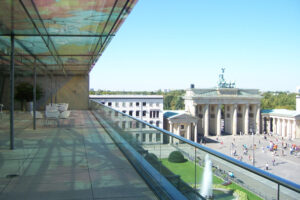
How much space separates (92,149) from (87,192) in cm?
276

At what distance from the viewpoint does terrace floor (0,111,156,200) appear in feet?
12.2

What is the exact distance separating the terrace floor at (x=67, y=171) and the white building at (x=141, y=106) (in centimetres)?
4690

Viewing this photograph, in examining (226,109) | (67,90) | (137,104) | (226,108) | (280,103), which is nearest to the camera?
(67,90)

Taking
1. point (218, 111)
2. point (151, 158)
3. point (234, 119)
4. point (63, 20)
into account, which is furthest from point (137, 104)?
point (151, 158)

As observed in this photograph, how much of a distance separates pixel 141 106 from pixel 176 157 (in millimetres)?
53614

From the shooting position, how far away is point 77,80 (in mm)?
22141

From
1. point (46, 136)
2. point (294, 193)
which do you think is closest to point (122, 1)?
point (294, 193)

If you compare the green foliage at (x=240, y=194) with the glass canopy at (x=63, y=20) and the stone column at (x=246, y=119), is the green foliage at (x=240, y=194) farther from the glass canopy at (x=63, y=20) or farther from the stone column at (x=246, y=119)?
the stone column at (x=246, y=119)

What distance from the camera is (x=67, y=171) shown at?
473 cm

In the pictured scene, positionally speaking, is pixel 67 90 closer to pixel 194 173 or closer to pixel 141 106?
pixel 194 173

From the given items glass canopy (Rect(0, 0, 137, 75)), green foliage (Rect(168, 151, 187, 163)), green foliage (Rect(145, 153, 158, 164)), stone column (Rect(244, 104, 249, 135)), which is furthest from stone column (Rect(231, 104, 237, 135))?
green foliage (Rect(168, 151, 187, 163))

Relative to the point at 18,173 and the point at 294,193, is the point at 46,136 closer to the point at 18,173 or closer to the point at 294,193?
the point at 18,173

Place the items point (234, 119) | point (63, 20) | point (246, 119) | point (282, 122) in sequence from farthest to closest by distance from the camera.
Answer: point (246, 119)
point (234, 119)
point (282, 122)
point (63, 20)

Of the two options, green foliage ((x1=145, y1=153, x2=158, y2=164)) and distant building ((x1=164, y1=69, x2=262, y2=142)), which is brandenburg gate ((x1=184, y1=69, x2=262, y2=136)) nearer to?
distant building ((x1=164, y1=69, x2=262, y2=142))
